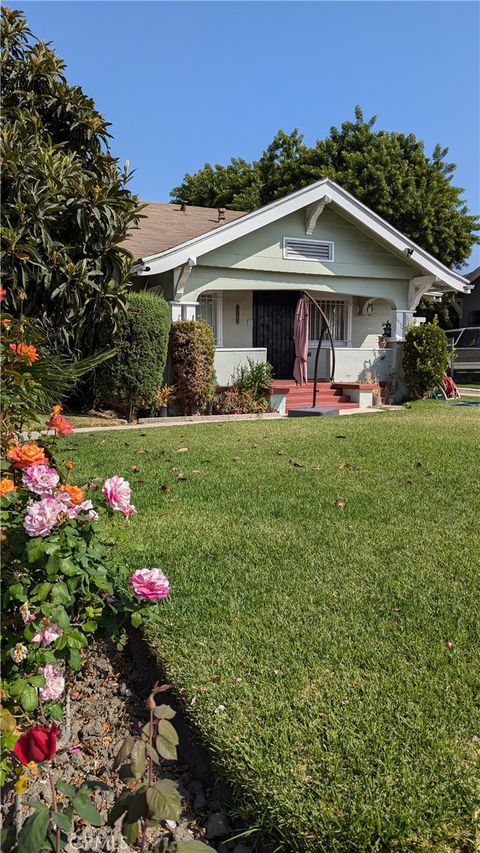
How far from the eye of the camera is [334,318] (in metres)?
18.1

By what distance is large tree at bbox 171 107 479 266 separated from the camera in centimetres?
2975

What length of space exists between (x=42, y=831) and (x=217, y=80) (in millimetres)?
6628

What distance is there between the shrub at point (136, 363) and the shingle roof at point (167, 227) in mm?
1843

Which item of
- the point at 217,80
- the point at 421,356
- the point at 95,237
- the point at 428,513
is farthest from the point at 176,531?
the point at 421,356

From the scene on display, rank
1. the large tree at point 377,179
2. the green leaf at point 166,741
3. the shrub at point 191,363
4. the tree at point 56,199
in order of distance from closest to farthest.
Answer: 1. the green leaf at point 166,741
2. the tree at point 56,199
3. the shrub at point 191,363
4. the large tree at point 377,179

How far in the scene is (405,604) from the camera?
3.18 m

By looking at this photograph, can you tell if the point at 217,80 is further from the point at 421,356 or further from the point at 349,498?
the point at 421,356

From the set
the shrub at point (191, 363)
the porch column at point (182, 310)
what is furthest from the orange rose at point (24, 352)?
the porch column at point (182, 310)

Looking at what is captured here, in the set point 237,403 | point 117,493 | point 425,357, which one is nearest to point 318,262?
point 425,357

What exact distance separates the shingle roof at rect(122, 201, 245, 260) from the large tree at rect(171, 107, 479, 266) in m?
13.7

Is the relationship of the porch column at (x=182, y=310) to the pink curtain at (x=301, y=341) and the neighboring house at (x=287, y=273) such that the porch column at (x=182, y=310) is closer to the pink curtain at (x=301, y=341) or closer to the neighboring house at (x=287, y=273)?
the neighboring house at (x=287, y=273)

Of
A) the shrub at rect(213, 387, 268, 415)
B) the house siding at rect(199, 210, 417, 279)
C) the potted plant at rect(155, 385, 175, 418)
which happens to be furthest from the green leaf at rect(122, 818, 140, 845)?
the house siding at rect(199, 210, 417, 279)

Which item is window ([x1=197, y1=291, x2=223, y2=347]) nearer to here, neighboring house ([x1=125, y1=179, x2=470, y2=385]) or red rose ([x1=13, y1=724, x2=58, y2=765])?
neighboring house ([x1=125, y1=179, x2=470, y2=385])

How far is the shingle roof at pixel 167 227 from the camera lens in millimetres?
13906
